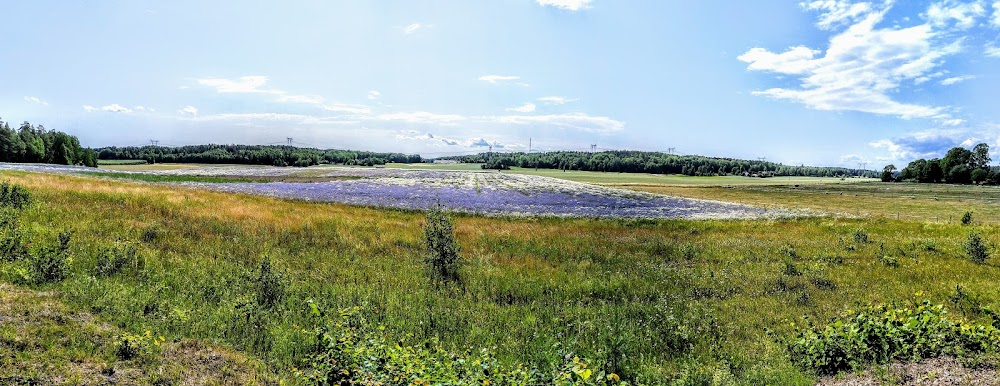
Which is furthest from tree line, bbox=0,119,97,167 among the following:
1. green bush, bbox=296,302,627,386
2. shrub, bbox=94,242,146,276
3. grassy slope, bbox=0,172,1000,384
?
green bush, bbox=296,302,627,386

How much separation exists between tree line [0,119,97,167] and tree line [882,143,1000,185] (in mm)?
242278

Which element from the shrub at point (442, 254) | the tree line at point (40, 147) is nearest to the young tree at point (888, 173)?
the shrub at point (442, 254)

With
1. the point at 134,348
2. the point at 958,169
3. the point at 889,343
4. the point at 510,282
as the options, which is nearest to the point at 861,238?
the point at 889,343

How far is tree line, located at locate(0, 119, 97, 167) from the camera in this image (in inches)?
3996

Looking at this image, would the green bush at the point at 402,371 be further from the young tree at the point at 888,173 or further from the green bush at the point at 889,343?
the young tree at the point at 888,173

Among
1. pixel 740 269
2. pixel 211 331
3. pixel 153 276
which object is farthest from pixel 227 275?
pixel 740 269

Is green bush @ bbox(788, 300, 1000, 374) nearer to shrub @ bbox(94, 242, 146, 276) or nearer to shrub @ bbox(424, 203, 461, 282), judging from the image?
shrub @ bbox(424, 203, 461, 282)

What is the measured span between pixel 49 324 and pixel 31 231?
10.6 m

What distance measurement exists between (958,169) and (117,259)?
603 feet

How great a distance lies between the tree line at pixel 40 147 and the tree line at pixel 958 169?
9539 inches

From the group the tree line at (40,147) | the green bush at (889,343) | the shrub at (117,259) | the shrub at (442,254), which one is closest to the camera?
the green bush at (889,343)

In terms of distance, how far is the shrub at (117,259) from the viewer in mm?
12738

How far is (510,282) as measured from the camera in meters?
15.4

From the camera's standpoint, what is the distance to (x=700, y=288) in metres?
15.6
